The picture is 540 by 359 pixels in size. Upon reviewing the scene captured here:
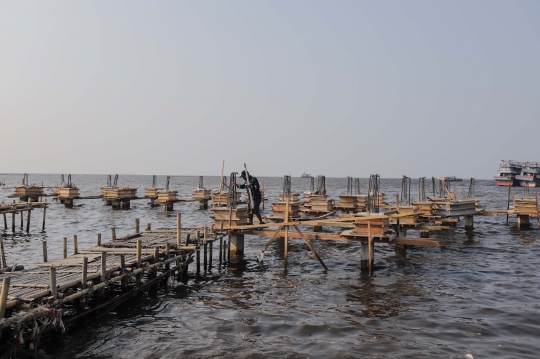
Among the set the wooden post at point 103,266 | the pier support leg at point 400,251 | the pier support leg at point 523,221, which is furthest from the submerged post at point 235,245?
the pier support leg at point 523,221

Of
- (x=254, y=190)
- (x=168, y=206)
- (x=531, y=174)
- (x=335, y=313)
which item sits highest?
(x=531, y=174)

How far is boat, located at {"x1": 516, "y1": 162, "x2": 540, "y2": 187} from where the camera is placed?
3858 inches

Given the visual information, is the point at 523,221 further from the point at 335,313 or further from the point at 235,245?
the point at 335,313

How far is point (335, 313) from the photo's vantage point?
12.9 meters

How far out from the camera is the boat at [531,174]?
98.0 metres

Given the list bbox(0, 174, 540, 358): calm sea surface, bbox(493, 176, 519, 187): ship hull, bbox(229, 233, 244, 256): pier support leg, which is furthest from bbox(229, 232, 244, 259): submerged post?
bbox(493, 176, 519, 187): ship hull

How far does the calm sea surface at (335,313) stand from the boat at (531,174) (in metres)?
88.4

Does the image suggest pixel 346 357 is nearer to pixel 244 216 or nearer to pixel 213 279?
pixel 213 279

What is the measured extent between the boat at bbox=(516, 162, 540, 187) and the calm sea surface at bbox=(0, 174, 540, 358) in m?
88.4

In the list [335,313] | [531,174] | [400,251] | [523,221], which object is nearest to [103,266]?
[335,313]

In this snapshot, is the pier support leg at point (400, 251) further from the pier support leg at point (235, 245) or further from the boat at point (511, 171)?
the boat at point (511, 171)

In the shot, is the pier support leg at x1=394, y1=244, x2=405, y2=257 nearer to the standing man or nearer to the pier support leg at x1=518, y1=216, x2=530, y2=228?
the standing man

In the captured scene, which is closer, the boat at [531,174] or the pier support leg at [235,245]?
the pier support leg at [235,245]

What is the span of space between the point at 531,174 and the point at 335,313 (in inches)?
4054
